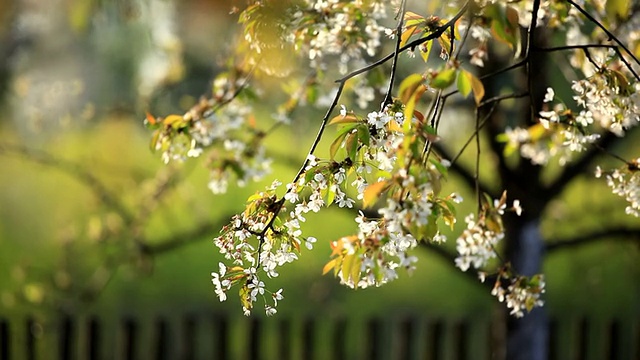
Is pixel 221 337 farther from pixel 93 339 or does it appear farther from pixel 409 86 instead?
pixel 409 86

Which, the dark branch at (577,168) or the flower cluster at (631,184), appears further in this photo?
the dark branch at (577,168)

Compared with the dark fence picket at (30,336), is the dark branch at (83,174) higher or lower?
higher

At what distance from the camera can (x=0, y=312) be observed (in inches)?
244

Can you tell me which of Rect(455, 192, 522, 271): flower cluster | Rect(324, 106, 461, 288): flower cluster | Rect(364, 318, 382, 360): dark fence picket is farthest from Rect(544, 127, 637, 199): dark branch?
Rect(324, 106, 461, 288): flower cluster

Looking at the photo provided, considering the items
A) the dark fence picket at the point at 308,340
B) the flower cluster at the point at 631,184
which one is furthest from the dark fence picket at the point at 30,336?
the flower cluster at the point at 631,184

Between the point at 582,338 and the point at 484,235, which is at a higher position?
the point at 582,338

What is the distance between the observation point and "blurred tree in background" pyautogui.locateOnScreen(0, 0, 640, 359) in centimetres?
135

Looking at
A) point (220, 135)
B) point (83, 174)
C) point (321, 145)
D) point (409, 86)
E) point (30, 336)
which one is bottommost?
point (409, 86)

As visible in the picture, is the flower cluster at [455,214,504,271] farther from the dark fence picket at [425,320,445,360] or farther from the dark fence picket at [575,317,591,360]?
the dark fence picket at [575,317,591,360]

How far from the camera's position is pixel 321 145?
21.5 feet

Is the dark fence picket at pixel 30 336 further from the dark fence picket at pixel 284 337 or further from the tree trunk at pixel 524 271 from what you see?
the tree trunk at pixel 524 271

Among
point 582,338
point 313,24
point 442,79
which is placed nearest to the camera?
point 442,79

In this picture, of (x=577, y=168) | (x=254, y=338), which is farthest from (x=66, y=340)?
(x=577, y=168)

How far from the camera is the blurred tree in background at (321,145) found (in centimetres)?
135
